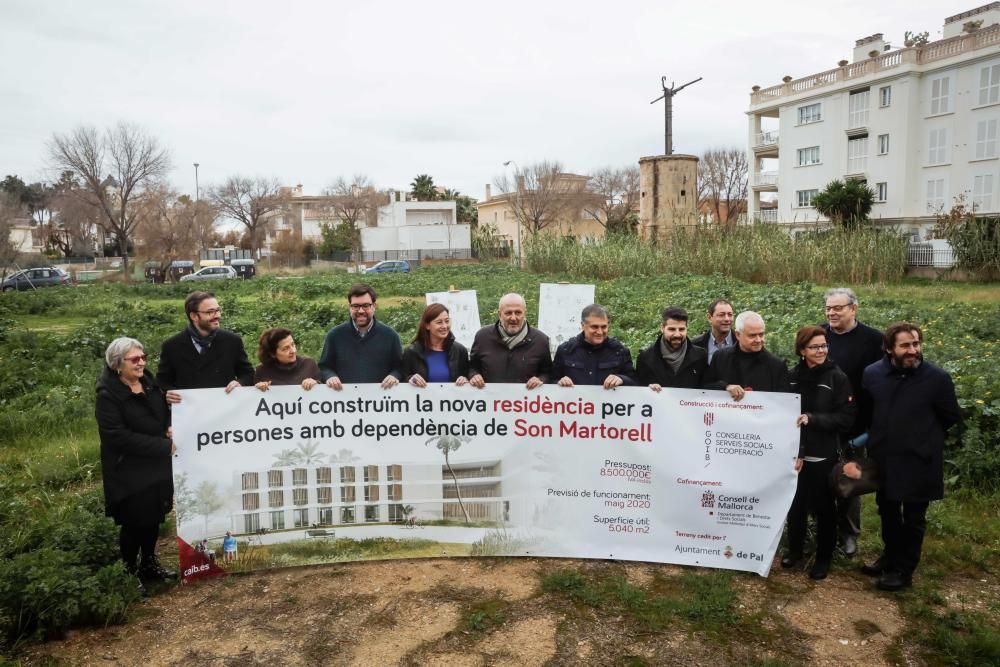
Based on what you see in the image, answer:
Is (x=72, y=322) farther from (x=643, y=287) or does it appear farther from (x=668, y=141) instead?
(x=668, y=141)

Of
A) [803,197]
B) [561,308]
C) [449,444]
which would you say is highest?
[803,197]

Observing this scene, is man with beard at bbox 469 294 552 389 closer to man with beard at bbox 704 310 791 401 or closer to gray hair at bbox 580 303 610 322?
gray hair at bbox 580 303 610 322

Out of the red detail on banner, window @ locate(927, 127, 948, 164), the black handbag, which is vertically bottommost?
the red detail on banner

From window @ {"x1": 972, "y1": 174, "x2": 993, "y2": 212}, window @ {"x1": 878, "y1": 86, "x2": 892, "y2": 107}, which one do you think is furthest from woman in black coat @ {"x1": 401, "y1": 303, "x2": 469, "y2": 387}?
window @ {"x1": 878, "y1": 86, "x2": 892, "y2": 107}

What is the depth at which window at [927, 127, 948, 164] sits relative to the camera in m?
40.5

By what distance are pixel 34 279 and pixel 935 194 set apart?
52.7m

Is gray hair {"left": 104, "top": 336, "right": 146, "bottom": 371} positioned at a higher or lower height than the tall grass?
lower

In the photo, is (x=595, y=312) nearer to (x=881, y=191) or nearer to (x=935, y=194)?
(x=935, y=194)

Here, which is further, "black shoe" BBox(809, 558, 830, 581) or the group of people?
"black shoe" BBox(809, 558, 830, 581)

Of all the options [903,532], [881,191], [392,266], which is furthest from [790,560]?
[392,266]

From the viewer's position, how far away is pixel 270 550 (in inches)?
204

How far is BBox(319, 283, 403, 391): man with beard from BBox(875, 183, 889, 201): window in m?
45.6

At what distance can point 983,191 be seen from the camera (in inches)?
1529

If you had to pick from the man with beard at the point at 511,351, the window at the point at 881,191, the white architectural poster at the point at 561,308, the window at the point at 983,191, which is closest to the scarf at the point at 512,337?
→ the man with beard at the point at 511,351
